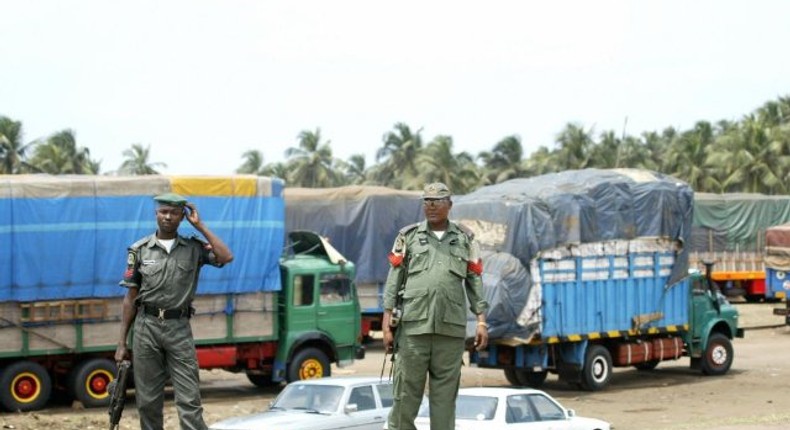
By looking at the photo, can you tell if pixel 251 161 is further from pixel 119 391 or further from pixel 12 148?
pixel 119 391

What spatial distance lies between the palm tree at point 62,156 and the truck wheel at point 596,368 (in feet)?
138

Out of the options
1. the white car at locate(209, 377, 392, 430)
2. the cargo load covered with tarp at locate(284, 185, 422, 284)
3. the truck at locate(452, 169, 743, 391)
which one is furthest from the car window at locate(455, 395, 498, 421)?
the cargo load covered with tarp at locate(284, 185, 422, 284)

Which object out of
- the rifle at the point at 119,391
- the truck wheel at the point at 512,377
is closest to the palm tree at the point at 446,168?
the truck wheel at the point at 512,377

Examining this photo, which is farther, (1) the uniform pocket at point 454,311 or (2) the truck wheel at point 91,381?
(2) the truck wheel at point 91,381

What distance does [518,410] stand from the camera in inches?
543

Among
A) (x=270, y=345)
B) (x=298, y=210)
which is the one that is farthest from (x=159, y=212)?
(x=298, y=210)

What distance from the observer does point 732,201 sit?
42.6 meters

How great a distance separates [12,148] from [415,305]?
2044 inches

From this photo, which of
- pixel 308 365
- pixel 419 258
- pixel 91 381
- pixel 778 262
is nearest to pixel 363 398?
pixel 419 258

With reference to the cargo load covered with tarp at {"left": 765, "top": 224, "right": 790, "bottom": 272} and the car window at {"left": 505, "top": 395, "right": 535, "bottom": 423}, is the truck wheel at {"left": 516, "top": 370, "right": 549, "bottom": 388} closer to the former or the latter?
the car window at {"left": 505, "top": 395, "right": 535, "bottom": 423}

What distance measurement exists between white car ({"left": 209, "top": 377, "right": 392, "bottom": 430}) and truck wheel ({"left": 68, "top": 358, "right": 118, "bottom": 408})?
18.5 feet

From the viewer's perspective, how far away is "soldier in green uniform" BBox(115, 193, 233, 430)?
9273 mm

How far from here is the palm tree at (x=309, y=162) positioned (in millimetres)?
79250

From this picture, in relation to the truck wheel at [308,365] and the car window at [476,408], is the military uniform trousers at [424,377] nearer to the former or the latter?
the car window at [476,408]
